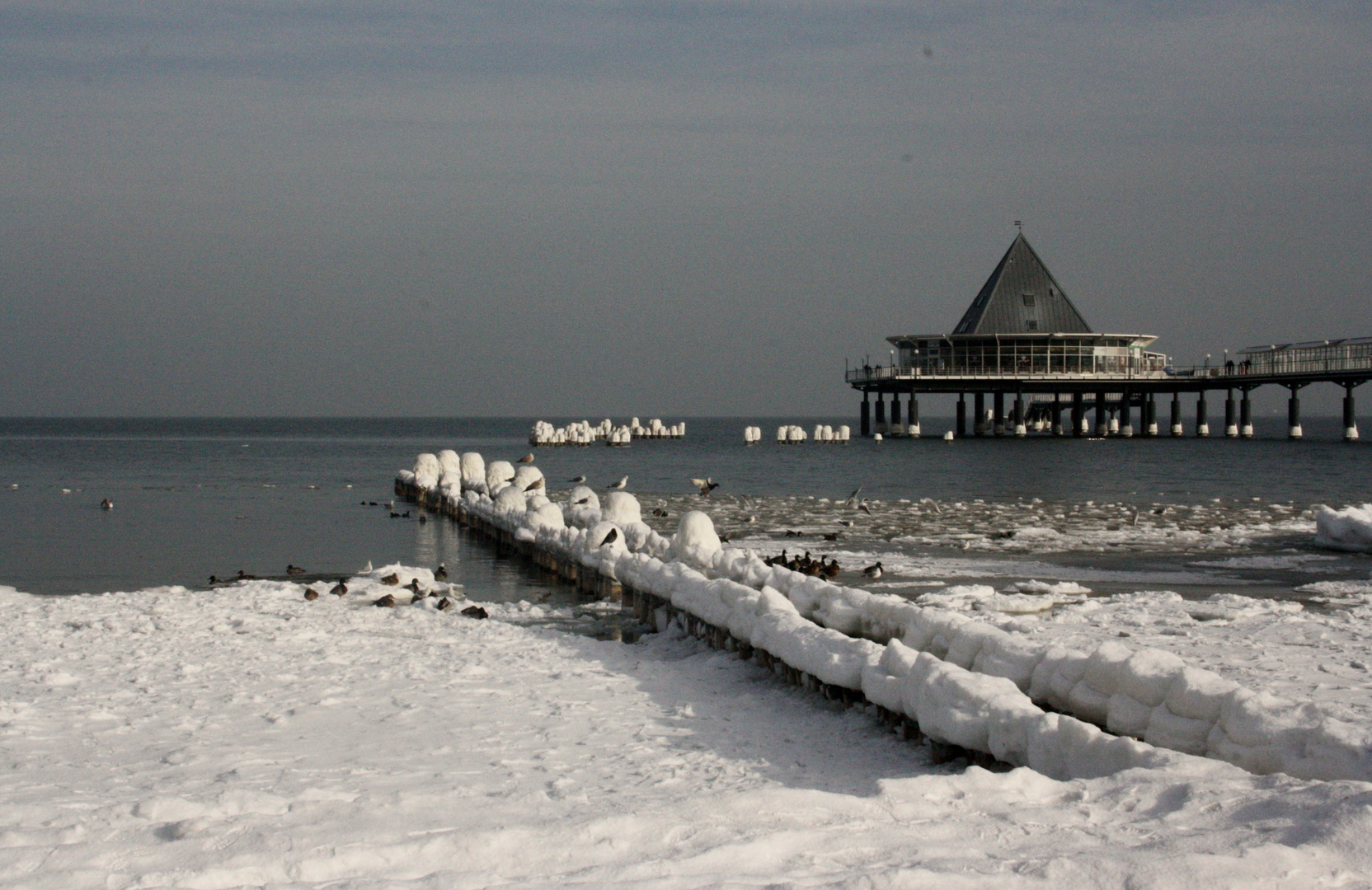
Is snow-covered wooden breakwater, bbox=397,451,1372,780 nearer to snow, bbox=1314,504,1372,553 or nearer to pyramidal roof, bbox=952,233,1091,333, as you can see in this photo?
snow, bbox=1314,504,1372,553

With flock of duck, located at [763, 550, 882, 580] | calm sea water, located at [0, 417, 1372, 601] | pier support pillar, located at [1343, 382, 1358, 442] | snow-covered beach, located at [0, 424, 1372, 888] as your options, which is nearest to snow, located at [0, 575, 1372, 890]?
snow-covered beach, located at [0, 424, 1372, 888]

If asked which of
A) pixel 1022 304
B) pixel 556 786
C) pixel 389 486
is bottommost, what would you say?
pixel 389 486

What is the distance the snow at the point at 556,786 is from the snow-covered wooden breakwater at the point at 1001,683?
0.05 meters

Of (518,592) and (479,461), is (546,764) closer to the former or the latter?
(518,592)

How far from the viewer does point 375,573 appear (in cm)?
1675

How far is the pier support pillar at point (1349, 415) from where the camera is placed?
68.1 m

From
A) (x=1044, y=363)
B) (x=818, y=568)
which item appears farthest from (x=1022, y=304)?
(x=818, y=568)

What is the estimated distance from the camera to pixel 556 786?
661 cm

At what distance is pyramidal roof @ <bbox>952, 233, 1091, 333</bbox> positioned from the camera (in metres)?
79.6

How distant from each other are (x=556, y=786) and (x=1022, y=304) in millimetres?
77843

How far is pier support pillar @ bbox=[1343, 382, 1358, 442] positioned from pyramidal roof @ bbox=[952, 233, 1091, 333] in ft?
51.1

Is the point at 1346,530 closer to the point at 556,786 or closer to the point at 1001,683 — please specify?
the point at 1001,683

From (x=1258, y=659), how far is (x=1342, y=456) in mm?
55798

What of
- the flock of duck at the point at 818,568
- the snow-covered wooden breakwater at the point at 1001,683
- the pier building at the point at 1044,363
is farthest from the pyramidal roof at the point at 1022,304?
the snow-covered wooden breakwater at the point at 1001,683
